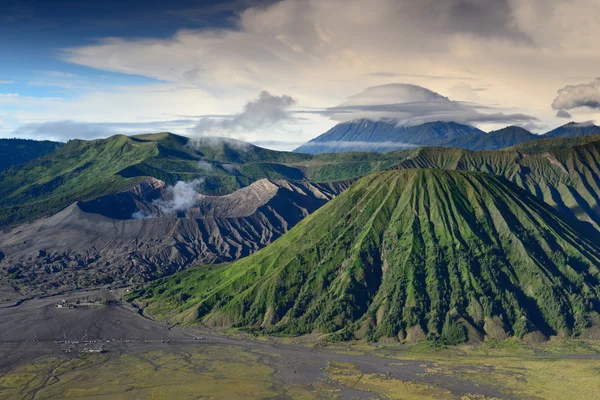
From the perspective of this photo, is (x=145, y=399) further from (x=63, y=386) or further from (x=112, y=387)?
(x=63, y=386)

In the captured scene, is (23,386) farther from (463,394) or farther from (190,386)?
(463,394)

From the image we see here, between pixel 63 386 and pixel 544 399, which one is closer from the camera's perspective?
pixel 544 399

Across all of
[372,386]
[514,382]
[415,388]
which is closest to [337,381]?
Result: [372,386]

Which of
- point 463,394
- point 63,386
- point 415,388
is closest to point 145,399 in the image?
point 63,386

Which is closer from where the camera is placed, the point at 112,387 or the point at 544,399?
the point at 544,399

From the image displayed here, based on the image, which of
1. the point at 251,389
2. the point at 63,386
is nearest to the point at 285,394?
the point at 251,389

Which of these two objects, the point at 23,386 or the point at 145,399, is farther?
the point at 23,386

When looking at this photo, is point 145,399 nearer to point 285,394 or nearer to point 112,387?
point 112,387
